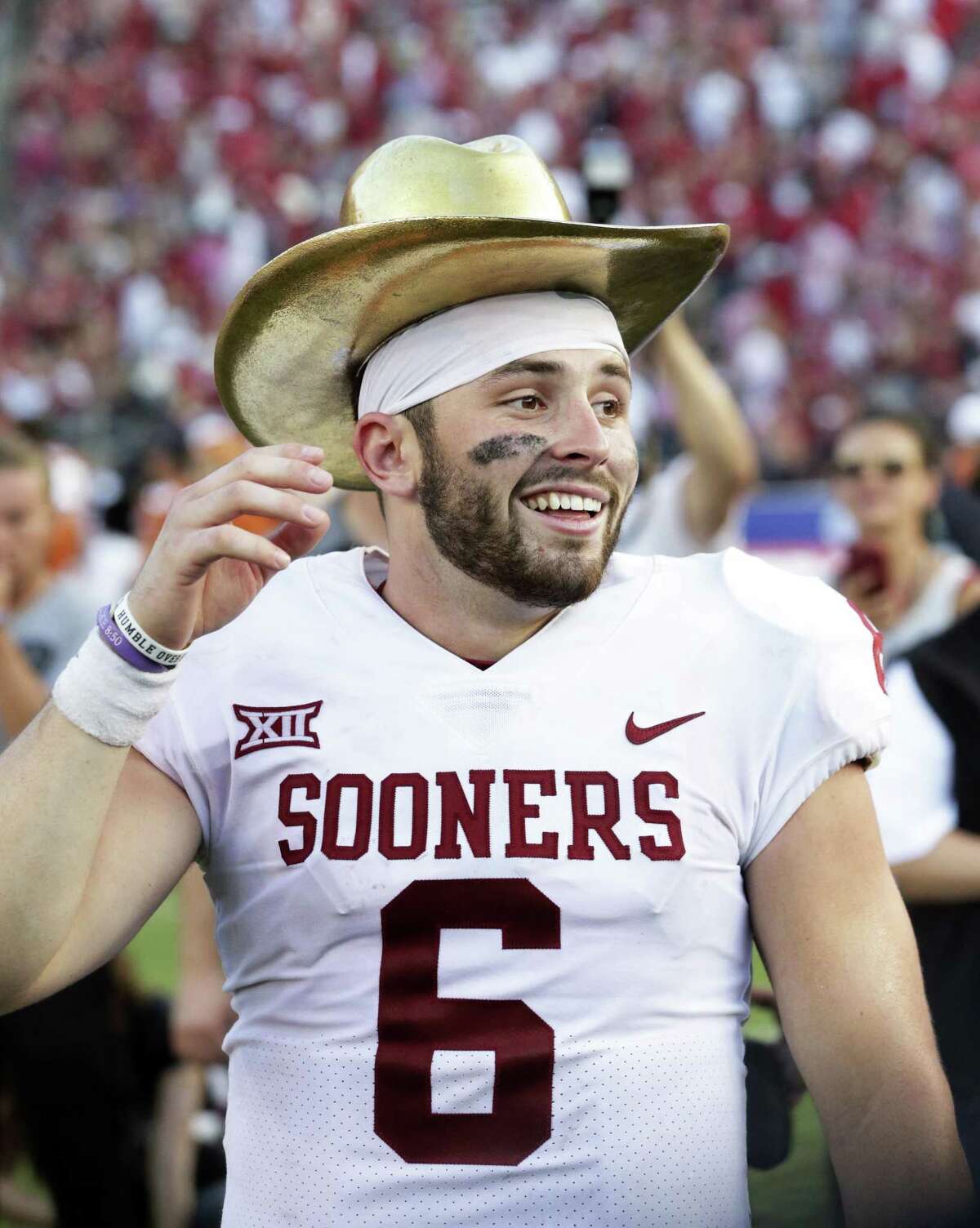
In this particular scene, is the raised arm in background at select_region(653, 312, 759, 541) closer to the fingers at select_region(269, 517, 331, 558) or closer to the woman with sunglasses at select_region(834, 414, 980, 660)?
the woman with sunglasses at select_region(834, 414, 980, 660)

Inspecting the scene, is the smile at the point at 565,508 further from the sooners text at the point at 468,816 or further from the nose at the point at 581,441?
the sooners text at the point at 468,816

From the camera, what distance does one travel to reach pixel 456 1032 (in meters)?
1.90

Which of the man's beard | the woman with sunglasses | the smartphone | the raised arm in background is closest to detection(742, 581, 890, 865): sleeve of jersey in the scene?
the man's beard

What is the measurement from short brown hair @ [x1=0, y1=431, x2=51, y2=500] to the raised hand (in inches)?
108

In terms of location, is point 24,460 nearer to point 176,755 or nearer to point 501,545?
point 176,755

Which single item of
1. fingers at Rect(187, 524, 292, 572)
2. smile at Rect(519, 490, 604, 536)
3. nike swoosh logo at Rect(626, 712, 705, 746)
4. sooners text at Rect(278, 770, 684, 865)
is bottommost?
sooners text at Rect(278, 770, 684, 865)

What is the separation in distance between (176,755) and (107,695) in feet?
0.77

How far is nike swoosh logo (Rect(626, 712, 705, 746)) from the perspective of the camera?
1.97 metres

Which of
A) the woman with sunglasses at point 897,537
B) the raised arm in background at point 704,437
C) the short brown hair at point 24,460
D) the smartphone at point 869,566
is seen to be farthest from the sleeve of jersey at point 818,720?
the short brown hair at point 24,460

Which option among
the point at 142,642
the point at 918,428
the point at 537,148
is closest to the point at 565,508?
the point at 142,642

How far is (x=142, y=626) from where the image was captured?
6.07 ft

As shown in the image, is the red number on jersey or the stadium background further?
the stadium background

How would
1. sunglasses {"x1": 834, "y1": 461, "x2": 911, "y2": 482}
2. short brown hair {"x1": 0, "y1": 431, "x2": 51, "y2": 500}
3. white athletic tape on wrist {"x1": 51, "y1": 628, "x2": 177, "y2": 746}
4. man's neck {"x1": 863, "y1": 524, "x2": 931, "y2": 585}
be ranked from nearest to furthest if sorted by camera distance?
white athletic tape on wrist {"x1": 51, "y1": 628, "x2": 177, "y2": 746} < short brown hair {"x1": 0, "y1": 431, "x2": 51, "y2": 500} < man's neck {"x1": 863, "y1": 524, "x2": 931, "y2": 585} < sunglasses {"x1": 834, "y1": 461, "x2": 911, "y2": 482}

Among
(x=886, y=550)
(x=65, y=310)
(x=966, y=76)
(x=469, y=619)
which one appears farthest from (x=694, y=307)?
(x=469, y=619)
